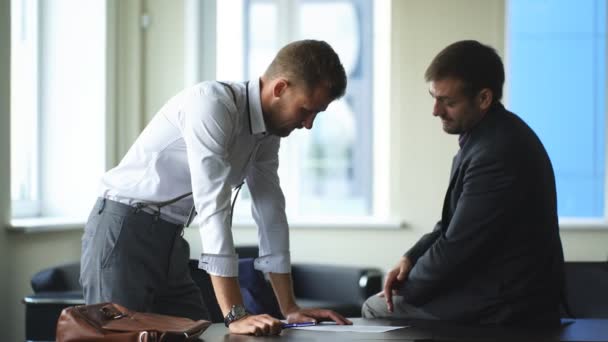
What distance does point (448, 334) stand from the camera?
234cm

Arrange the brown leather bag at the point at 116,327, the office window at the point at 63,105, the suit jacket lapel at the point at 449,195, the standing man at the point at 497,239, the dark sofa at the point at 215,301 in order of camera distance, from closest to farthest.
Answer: the brown leather bag at the point at 116,327
the standing man at the point at 497,239
the suit jacket lapel at the point at 449,195
the dark sofa at the point at 215,301
the office window at the point at 63,105

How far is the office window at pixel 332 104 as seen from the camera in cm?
631

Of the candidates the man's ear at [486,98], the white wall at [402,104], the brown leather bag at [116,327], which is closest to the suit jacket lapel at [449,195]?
the man's ear at [486,98]

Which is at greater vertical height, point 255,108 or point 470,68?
point 470,68

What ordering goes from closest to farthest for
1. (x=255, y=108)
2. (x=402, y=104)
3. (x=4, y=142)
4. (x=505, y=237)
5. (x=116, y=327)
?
(x=116, y=327), (x=255, y=108), (x=505, y=237), (x=4, y=142), (x=402, y=104)

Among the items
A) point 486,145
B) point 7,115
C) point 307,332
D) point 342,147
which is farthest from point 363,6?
point 307,332

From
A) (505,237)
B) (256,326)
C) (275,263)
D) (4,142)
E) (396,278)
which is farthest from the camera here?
(4,142)

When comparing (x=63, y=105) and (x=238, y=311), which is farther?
(x=63, y=105)

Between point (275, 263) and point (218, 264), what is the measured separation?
43cm

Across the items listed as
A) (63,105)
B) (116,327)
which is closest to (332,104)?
(63,105)

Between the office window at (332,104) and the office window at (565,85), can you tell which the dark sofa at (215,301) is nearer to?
the office window at (332,104)

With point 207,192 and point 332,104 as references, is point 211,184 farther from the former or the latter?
point 332,104

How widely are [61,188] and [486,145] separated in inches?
128

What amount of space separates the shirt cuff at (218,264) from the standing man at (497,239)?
0.87 meters
